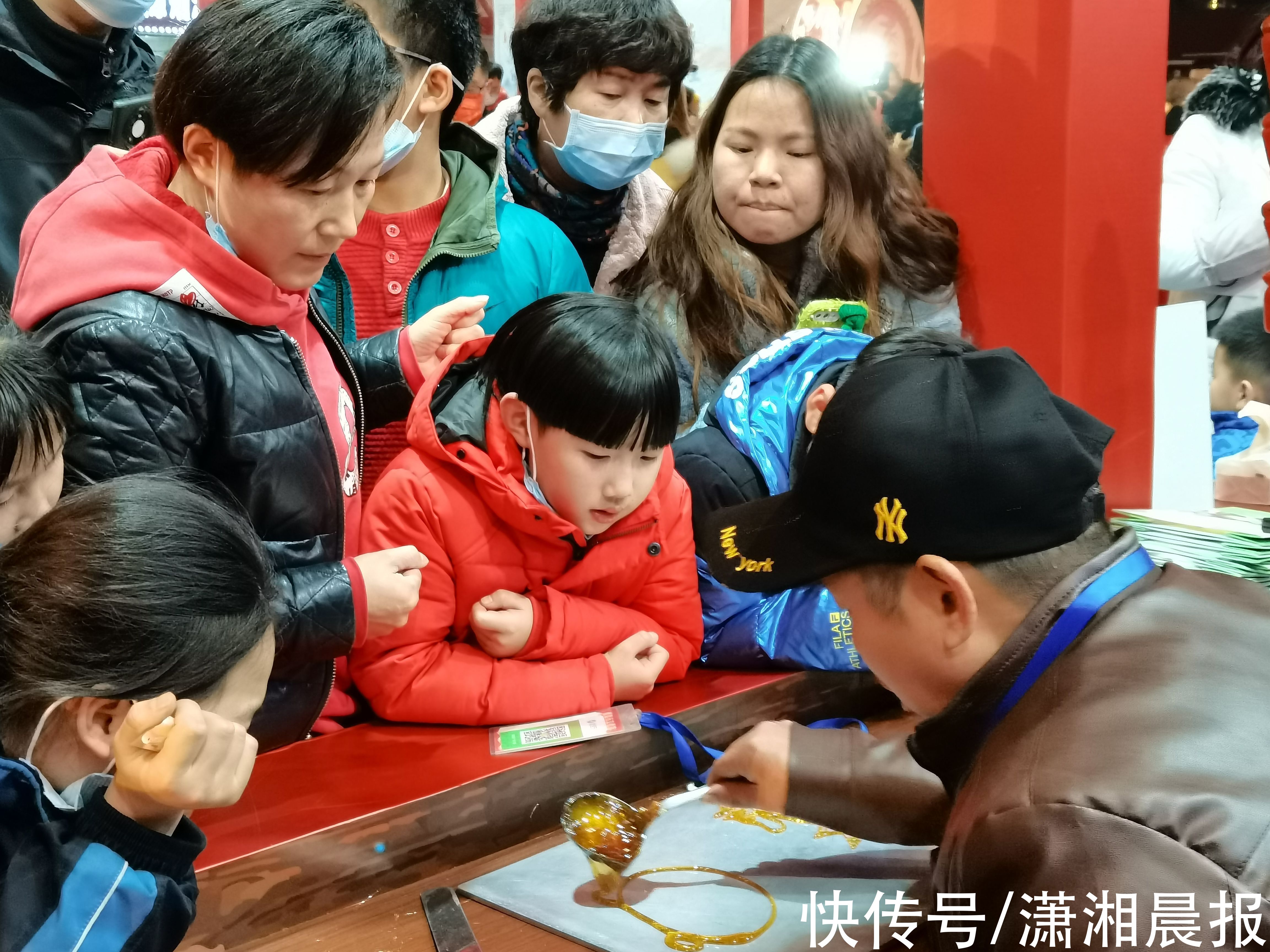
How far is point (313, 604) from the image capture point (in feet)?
4.24

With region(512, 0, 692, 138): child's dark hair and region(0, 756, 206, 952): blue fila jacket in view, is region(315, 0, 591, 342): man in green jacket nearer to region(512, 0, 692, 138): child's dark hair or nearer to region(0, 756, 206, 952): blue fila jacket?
region(512, 0, 692, 138): child's dark hair

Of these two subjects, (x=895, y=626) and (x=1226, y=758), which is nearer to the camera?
(x=1226, y=758)

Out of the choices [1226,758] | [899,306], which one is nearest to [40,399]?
[1226,758]

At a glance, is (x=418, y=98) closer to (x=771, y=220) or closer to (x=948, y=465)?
(x=771, y=220)

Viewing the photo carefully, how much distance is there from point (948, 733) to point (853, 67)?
2.14m

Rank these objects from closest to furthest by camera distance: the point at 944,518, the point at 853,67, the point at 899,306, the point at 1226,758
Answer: the point at 1226,758, the point at 944,518, the point at 899,306, the point at 853,67

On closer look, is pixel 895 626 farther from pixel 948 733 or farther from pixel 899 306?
pixel 899 306

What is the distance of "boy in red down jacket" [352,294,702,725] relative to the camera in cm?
150

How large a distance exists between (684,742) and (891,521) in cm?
63

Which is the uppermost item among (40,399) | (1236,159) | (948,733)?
(1236,159)

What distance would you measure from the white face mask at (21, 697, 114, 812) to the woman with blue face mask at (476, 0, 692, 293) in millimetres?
1323

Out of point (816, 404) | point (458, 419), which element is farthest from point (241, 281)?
point (816, 404)

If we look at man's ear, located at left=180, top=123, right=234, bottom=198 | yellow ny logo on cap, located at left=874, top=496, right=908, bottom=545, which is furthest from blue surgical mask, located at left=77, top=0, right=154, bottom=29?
yellow ny logo on cap, located at left=874, top=496, right=908, bottom=545

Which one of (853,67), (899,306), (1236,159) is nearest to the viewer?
(899,306)
